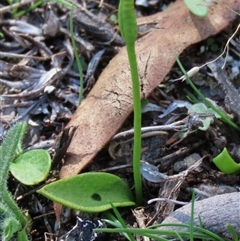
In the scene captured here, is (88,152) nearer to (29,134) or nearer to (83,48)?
(29,134)

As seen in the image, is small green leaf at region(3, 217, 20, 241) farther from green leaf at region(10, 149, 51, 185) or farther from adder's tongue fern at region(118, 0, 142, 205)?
adder's tongue fern at region(118, 0, 142, 205)

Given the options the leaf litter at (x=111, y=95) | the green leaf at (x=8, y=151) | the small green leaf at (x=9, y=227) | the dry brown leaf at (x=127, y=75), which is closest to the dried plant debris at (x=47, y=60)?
the leaf litter at (x=111, y=95)

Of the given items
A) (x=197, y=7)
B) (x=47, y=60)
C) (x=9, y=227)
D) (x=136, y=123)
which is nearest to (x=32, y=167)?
(x=9, y=227)

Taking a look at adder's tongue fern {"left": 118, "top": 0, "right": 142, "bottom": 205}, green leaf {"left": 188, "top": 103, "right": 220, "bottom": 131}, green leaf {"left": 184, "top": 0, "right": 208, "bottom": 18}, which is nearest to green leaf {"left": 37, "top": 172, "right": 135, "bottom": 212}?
adder's tongue fern {"left": 118, "top": 0, "right": 142, "bottom": 205}

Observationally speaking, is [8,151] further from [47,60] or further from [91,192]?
[47,60]

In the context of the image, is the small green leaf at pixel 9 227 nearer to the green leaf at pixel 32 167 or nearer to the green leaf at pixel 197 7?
the green leaf at pixel 32 167

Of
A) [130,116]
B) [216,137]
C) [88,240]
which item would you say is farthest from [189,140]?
[88,240]
